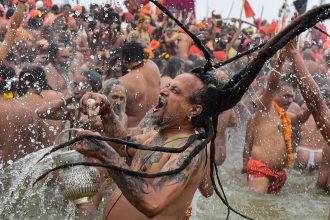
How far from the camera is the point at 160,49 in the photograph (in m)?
13.5

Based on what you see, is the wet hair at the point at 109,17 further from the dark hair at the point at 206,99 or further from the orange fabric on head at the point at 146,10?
the dark hair at the point at 206,99

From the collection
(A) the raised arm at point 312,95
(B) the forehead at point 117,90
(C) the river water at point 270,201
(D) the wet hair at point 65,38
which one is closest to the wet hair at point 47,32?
(D) the wet hair at point 65,38

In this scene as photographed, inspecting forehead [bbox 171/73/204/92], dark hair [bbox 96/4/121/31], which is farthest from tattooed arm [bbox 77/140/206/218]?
dark hair [bbox 96/4/121/31]

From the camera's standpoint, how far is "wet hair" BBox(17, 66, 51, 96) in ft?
22.6

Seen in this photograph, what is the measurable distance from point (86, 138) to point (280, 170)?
497 centimetres

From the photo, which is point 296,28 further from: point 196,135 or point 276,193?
point 276,193

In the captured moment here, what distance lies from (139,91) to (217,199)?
1.36 m

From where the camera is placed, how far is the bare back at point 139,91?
7.13 m

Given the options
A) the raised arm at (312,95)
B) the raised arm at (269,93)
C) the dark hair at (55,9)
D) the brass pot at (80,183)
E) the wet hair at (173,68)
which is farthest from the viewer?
the dark hair at (55,9)

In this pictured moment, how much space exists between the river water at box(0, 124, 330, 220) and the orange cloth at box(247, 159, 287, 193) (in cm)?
12

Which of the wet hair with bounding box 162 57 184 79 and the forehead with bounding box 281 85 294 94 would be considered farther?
the wet hair with bounding box 162 57 184 79

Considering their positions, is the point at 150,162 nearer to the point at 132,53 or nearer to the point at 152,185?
the point at 152,185

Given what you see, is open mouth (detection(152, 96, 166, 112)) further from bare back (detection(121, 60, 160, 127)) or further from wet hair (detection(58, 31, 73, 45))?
wet hair (detection(58, 31, 73, 45))

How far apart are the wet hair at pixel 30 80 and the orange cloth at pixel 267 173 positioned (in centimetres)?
232
